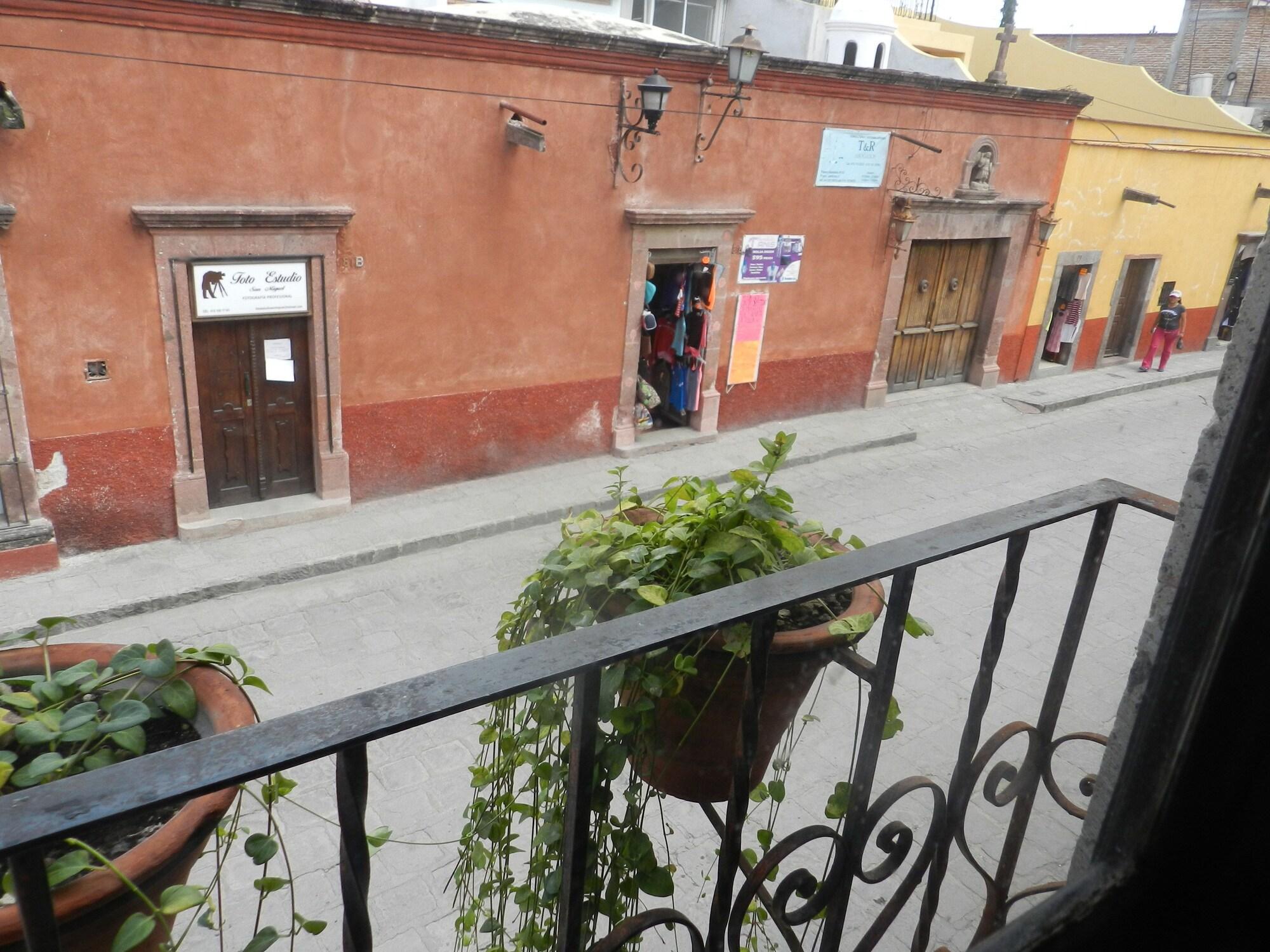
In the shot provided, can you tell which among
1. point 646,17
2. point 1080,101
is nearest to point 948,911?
point 1080,101

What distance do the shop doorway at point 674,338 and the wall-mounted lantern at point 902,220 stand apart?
2.90 meters

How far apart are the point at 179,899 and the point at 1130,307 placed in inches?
727

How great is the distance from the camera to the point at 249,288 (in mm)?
7707

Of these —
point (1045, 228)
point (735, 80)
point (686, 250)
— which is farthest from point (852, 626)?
point (1045, 228)

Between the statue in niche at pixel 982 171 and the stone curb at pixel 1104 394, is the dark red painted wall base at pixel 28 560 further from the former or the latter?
the stone curb at pixel 1104 394

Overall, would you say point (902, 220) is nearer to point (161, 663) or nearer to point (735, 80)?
point (735, 80)

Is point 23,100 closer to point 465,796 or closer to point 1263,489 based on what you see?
point 465,796

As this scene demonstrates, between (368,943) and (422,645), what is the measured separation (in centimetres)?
587

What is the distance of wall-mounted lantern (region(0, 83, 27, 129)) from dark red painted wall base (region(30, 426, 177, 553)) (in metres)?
2.18

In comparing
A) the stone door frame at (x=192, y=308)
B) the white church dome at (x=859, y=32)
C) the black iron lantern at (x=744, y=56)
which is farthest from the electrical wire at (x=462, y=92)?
the white church dome at (x=859, y=32)

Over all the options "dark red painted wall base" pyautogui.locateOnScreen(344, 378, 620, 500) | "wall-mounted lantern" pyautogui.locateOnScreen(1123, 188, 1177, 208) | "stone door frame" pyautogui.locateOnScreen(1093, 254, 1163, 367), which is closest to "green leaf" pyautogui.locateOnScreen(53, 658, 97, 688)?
"dark red painted wall base" pyautogui.locateOnScreen(344, 378, 620, 500)

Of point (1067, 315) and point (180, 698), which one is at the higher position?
point (180, 698)

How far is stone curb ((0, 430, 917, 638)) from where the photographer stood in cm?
692

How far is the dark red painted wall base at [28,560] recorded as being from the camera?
23.3ft
